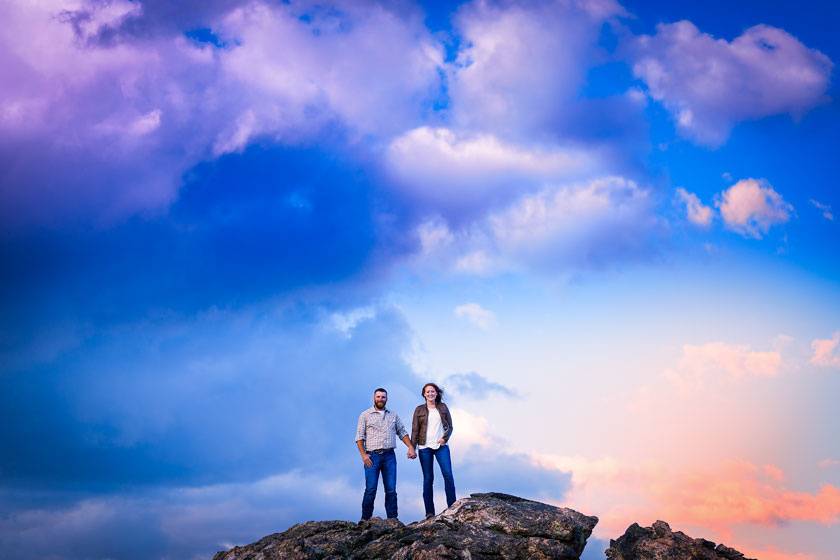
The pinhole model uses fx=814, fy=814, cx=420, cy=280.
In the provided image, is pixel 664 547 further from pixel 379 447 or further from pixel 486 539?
pixel 379 447

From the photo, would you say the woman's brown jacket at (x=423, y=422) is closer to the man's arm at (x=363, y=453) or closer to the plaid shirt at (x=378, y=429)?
the plaid shirt at (x=378, y=429)

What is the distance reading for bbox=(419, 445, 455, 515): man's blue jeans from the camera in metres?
24.6

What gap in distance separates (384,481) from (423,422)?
7.38 feet

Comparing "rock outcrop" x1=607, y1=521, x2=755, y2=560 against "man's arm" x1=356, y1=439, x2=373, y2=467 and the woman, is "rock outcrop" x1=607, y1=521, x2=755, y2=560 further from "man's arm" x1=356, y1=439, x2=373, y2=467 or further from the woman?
"man's arm" x1=356, y1=439, x2=373, y2=467

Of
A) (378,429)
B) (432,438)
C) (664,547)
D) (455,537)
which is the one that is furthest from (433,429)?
(664,547)

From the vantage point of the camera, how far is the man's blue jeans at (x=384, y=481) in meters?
24.9

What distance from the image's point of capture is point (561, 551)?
65.7 feet

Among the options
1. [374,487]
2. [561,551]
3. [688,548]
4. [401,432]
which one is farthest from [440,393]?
[688,548]

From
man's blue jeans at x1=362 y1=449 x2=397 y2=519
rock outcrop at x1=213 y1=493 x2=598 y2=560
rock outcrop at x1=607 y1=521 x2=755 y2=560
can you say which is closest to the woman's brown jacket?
man's blue jeans at x1=362 y1=449 x2=397 y2=519

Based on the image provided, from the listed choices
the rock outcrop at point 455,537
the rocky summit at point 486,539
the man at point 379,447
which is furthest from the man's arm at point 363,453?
the rocky summit at point 486,539

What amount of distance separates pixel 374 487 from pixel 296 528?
3.37m

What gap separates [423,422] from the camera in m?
24.9

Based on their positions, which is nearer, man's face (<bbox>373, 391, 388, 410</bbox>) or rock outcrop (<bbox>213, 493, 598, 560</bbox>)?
rock outcrop (<bbox>213, 493, 598, 560</bbox>)

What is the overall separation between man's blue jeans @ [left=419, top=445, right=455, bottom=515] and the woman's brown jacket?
346mm
